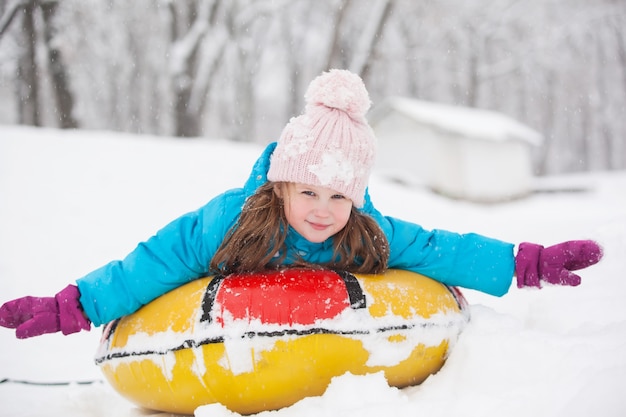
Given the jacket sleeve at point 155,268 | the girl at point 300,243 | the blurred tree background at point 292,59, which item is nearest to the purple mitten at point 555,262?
the girl at point 300,243

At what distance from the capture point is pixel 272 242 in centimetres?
248

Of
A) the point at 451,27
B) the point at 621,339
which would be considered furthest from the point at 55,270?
the point at 451,27

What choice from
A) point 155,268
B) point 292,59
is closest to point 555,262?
point 155,268

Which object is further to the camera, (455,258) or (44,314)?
(455,258)

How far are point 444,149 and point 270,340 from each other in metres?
15.9

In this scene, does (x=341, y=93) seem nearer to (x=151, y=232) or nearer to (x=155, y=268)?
(x=155, y=268)

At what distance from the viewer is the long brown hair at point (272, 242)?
7.95 ft

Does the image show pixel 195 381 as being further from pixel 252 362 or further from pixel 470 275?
pixel 470 275

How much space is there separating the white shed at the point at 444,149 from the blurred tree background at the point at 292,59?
1703mm

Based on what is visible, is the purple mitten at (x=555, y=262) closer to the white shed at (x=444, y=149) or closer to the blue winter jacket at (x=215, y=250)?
the blue winter jacket at (x=215, y=250)

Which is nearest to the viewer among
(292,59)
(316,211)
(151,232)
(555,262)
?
(316,211)

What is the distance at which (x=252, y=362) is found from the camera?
2.17 meters

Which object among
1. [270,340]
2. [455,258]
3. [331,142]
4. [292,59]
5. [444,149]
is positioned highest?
[292,59]

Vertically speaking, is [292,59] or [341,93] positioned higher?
[292,59]
